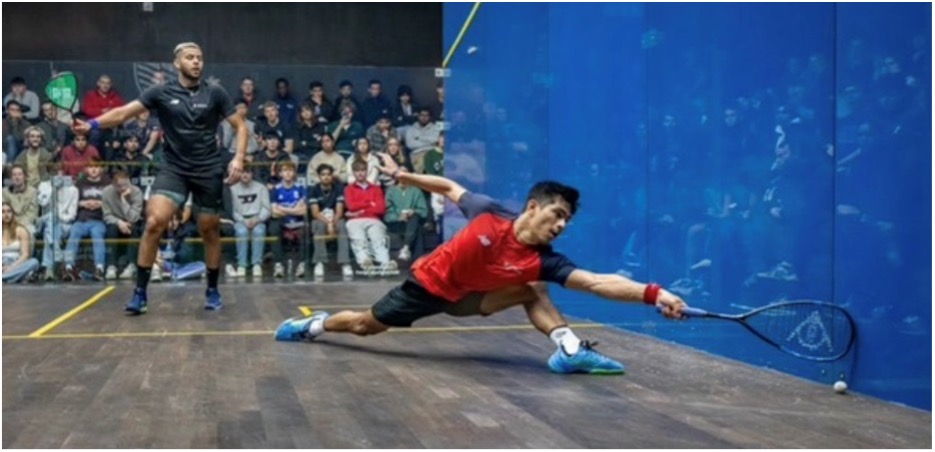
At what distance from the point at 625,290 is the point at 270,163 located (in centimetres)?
490

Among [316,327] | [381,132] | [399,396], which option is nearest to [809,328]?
[399,396]

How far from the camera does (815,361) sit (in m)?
2.59

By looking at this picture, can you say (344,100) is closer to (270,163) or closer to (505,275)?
(270,163)

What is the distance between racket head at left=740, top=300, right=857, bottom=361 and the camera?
2.46m

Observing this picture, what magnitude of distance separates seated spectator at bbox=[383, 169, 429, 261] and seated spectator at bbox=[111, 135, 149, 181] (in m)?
1.43

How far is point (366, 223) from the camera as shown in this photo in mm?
7203

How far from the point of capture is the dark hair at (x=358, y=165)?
7281mm

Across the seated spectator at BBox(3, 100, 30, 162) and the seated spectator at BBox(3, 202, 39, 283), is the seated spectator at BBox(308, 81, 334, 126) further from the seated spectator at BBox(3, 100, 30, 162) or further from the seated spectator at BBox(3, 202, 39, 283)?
the seated spectator at BBox(3, 202, 39, 283)

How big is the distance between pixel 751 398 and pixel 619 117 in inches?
62.4

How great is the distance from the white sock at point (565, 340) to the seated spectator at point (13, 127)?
5018 millimetres

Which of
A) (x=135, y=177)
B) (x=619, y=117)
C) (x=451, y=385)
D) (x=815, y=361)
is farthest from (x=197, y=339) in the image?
(x=135, y=177)

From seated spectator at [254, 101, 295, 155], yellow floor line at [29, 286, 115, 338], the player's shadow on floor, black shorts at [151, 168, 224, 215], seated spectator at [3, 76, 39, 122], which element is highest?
seated spectator at [3, 76, 39, 122]

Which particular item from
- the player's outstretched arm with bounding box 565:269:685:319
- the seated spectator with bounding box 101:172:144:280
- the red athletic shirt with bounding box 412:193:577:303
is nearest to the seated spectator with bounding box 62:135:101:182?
the seated spectator with bounding box 101:172:144:280

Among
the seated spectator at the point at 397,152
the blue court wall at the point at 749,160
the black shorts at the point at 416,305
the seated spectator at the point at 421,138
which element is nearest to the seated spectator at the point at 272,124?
the seated spectator at the point at 397,152
